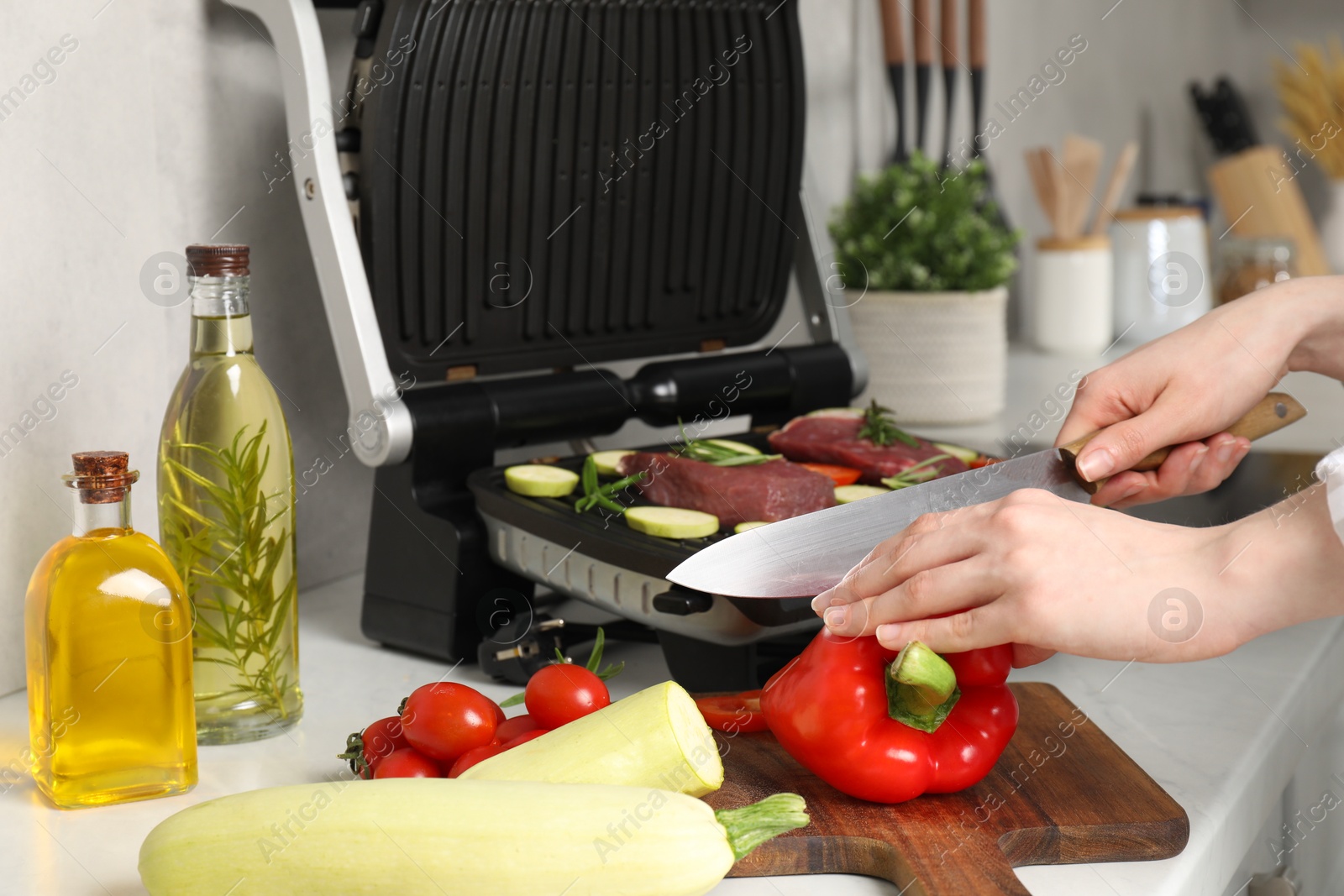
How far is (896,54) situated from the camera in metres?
1.88

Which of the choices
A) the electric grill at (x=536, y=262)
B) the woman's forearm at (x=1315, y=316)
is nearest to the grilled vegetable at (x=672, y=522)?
the electric grill at (x=536, y=262)

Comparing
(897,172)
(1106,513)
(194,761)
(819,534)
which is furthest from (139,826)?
(897,172)

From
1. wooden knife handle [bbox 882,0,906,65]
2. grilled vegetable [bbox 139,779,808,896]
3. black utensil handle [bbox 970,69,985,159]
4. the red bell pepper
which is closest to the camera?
grilled vegetable [bbox 139,779,808,896]

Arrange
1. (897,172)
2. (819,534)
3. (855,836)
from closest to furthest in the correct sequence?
(855,836)
(819,534)
(897,172)

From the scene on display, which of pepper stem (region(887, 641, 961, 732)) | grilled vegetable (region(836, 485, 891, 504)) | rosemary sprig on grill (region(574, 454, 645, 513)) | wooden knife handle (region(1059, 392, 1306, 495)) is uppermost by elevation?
wooden knife handle (region(1059, 392, 1306, 495))

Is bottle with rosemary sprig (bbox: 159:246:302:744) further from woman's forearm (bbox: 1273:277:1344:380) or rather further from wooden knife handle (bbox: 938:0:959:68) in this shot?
wooden knife handle (bbox: 938:0:959:68)

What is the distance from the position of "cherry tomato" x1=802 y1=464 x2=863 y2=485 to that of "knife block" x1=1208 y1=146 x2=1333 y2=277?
1.99 meters

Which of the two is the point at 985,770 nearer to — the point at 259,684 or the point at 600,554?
the point at 600,554

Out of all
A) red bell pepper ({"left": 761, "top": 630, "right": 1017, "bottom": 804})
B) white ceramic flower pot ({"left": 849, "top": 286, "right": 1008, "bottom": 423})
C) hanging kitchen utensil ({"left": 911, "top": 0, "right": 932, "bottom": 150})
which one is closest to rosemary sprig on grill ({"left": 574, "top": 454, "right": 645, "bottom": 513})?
red bell pepper ({"left": 761, "top": 630, "right": 1017, "bottom": 804})

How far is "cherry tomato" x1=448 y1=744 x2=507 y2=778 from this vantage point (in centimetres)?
69

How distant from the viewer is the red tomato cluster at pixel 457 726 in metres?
0.70

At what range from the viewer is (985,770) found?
699mm

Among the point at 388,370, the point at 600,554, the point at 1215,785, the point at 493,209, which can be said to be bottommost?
the point at 1215,785

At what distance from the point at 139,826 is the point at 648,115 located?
74 centimetres
